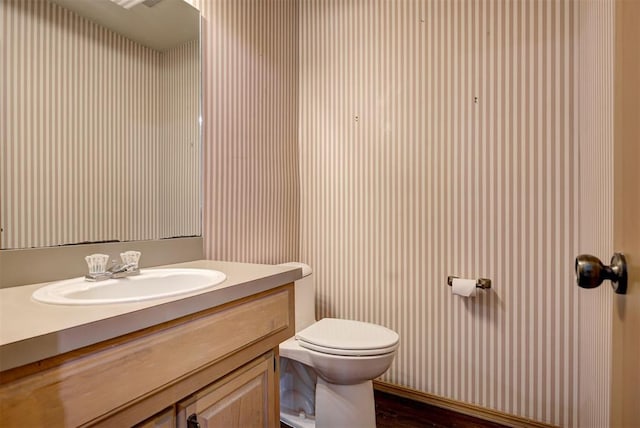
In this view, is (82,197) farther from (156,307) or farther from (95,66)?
(156,307)

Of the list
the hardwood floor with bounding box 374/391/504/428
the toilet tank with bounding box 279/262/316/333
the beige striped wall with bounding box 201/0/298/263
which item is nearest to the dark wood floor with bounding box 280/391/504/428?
the hardwood floor with bounding box 374/391/504/428

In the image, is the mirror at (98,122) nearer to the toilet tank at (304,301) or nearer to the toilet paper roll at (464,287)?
the toilet tank at (304,301)

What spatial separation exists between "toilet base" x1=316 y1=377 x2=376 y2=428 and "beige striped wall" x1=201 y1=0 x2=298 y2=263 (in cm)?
76

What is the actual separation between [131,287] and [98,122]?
588 millimetres

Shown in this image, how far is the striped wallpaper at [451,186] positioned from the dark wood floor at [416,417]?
95mm

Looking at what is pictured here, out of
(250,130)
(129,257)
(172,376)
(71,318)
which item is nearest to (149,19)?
(250,130)

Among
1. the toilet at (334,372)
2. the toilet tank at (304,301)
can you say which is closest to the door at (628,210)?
the toilet at (334,372)

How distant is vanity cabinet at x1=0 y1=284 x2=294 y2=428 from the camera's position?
0.54m

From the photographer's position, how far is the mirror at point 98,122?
965 millimetres

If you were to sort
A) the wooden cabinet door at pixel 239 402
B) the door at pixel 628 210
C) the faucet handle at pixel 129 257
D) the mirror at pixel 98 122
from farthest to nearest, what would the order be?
the faucet handle at pixel 129 257, the mirror at pixel 98 122, the wooden cabinet door at pixel 239 402, the door at pixel 628 210

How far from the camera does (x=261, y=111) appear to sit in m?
1.87

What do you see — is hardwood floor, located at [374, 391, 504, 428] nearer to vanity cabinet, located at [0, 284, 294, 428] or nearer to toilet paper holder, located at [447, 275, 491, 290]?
toilet paper holder, located at [447, 275, 491, 290]

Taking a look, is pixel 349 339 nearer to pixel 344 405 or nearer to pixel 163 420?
pixel 344 405

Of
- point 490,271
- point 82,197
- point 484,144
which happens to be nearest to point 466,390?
point 490,271
